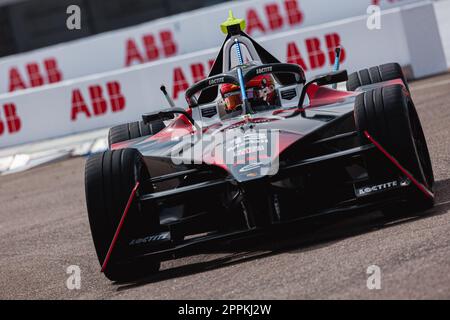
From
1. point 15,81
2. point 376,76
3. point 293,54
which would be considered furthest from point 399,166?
point 15,81

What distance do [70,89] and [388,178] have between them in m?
10.9

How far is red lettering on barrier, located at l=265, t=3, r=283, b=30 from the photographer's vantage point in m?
18.7

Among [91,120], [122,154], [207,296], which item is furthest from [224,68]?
[91,120]

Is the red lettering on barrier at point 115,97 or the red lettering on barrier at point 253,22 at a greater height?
the red lettering on barrier at point 253,22

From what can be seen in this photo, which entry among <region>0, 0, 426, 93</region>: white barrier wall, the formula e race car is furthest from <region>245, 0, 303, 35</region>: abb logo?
the formula e race car

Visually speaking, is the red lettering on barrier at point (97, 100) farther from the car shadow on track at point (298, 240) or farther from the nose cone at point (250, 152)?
the nose cone at point (250, 152)

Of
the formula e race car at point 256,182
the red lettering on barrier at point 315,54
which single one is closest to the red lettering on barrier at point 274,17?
the red lettering on barrier at point 315,54

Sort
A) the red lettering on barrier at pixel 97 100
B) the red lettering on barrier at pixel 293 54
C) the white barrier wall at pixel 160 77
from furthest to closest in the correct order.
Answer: the red lettering on barrier at pixel 97 100 → the red lettering on barrier at pixel 293 54 → the white barrier wall at pixel 160 77

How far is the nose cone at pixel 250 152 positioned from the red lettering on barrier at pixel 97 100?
9967 millimetres

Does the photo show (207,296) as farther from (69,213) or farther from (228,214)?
(69,213)

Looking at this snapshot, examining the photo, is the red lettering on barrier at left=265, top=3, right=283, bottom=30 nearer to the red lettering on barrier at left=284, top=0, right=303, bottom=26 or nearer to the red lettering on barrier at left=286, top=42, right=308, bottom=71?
the red lettering on barrier at left=284, top=0, right=303, bottom=26

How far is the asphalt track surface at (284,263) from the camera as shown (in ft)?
18.3

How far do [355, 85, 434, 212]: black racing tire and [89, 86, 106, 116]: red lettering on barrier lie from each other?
33.8 feet

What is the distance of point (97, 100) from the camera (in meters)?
17.1
